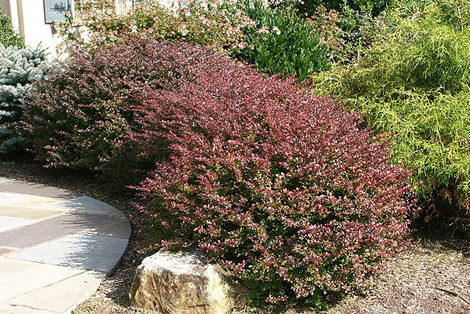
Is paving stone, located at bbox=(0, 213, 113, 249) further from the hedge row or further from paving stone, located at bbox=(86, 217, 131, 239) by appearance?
the hedge row

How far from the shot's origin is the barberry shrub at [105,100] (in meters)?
5.84

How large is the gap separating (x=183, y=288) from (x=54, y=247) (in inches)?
61.8

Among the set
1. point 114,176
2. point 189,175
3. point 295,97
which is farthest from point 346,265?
point 114,176

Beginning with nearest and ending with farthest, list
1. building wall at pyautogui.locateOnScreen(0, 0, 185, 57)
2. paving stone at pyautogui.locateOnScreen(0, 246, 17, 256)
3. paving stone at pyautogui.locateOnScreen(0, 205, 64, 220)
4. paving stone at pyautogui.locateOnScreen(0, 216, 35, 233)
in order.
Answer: paving stone at pyautogui.locateOnScreen(0, 246, 17, 256), paving stone at pyautogui.locateOnScreen(0, 216, 35, 233), paving stone at pyautogui.locateOnScreen(0, 205, 64, 220), building wall at pyautogui.locateOnScreen(0, 0, 185, 57)

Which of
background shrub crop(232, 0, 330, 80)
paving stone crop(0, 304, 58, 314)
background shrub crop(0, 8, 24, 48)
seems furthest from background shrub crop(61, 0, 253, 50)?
paving stone crop(0, 304, 58, 314)

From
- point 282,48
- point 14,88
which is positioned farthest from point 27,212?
point 282,48

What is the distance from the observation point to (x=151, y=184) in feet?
13.3

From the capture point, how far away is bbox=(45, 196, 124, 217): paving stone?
212 inches

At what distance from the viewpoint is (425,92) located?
17.3ft

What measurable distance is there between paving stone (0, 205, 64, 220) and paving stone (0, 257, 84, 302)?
3.83 ft

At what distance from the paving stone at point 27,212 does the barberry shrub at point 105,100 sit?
84cm

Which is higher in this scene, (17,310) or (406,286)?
(17,310)

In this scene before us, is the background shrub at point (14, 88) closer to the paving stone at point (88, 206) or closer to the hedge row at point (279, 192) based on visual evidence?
the paving stone at point (88, 206)

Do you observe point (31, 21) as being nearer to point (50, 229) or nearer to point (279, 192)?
point (50, 229)
